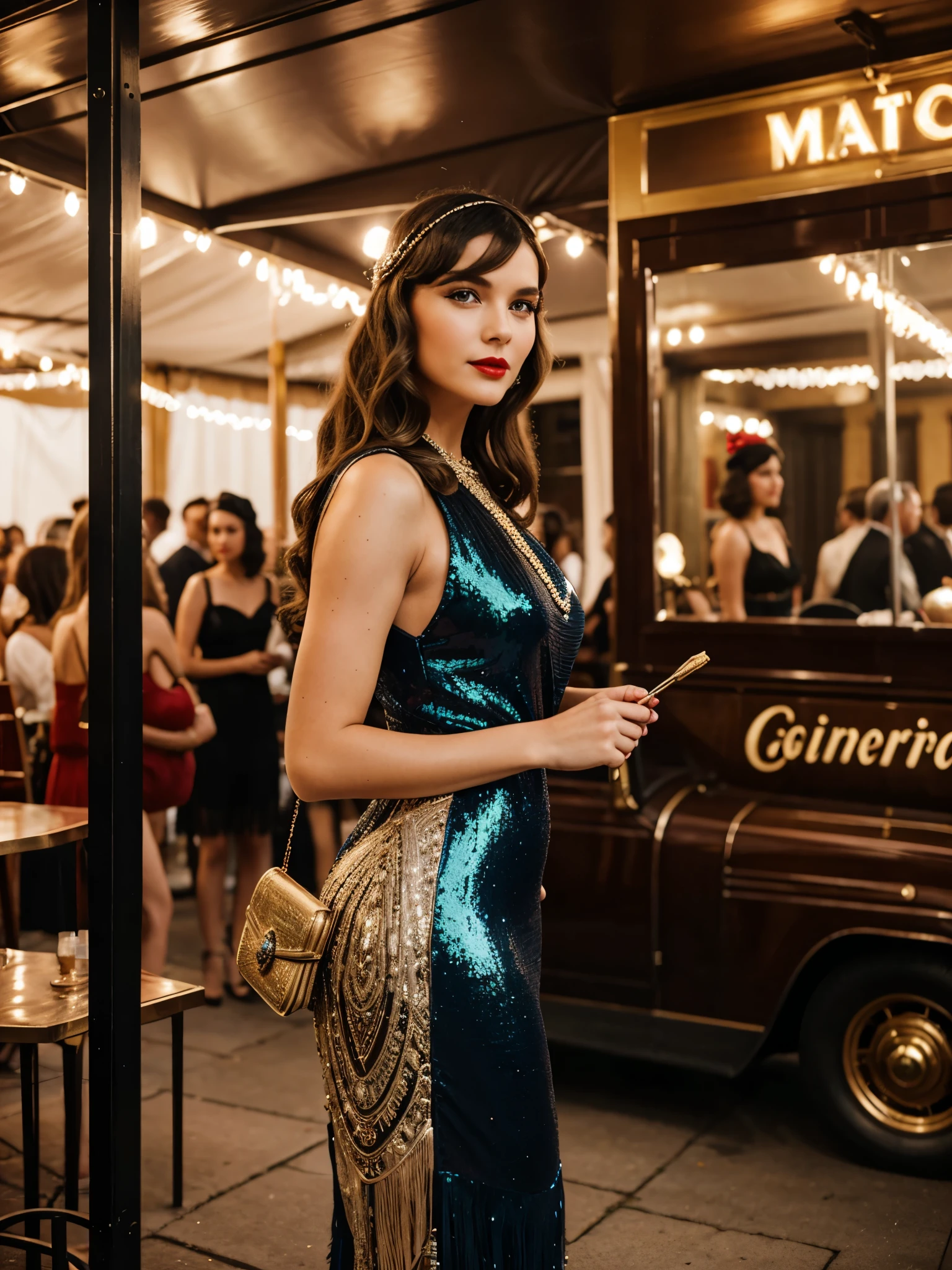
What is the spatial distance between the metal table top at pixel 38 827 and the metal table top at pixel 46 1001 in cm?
34

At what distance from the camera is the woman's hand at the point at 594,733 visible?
1643 millimetres

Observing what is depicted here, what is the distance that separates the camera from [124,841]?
6.63ft

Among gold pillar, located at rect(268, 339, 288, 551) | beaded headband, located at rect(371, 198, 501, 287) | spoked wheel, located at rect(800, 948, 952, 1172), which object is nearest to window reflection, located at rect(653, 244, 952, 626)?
spoked wheel, located at rect(800, 948, 952, 1172)

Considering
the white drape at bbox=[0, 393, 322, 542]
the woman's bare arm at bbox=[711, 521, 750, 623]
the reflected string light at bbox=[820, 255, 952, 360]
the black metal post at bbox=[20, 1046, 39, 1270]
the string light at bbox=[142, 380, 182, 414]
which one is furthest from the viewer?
the string light at bbox=[142, 380, 182, 414]

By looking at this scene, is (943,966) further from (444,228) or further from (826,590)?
(444,228)

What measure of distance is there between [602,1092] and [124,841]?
2678 millimetres

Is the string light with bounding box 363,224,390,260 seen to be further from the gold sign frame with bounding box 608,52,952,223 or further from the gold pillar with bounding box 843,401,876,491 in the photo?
the gold pillar with bounding box 843,401,876,491

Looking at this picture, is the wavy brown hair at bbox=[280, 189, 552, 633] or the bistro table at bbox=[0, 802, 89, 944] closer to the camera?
the wavy brown hair at bbox=[280, 189, 552, 633]

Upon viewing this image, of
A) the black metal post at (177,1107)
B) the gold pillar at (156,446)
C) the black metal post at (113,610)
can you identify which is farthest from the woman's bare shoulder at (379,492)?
the gold pillar at (156,446)

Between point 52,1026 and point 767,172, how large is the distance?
3197 millimetres

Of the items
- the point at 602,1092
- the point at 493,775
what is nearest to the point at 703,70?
the point at 493,775

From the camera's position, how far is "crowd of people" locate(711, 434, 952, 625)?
4.15m

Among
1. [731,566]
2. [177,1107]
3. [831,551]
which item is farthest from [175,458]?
[177,1107]

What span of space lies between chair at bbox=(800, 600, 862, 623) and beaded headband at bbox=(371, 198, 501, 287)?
2.63 m
